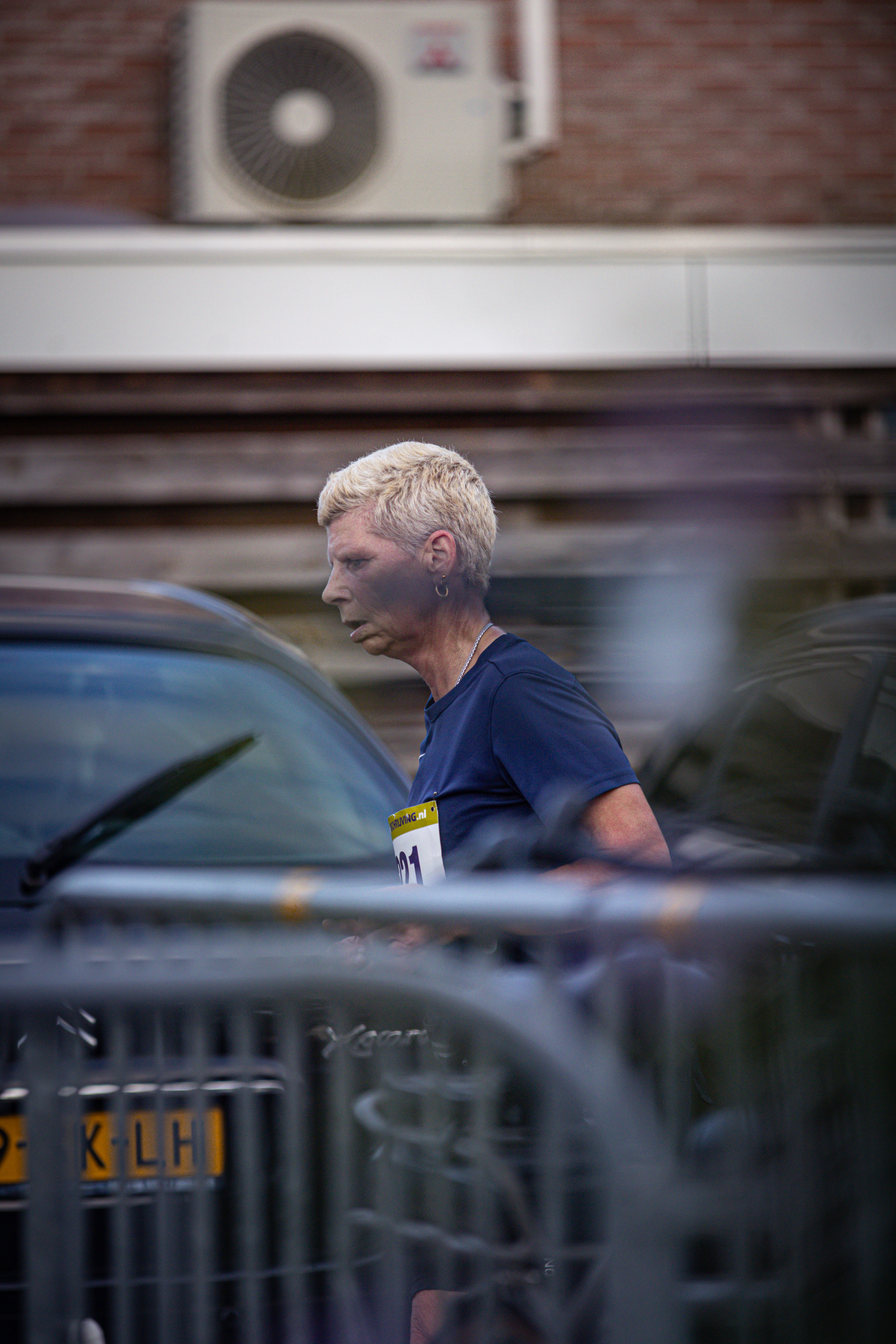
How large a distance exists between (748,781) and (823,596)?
3305mm

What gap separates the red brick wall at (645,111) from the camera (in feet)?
19.8

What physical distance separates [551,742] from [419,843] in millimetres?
280

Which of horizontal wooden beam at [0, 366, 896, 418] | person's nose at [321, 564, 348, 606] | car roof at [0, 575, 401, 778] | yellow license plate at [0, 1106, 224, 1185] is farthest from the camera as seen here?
horizontal wooden beam at [0, 366, 896, 418]

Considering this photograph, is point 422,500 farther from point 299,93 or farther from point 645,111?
point 645,111

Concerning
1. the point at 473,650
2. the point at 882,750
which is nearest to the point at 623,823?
the point at 473,650

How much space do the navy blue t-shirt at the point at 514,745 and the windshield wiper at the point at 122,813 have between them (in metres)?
0.97

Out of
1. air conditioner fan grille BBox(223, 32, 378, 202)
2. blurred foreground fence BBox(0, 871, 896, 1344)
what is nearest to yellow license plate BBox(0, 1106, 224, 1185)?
blurred foreground fence BBox(0, 871, 896, 1344)

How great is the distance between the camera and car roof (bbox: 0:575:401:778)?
2.79m

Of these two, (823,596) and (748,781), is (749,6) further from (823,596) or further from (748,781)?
(748,781)

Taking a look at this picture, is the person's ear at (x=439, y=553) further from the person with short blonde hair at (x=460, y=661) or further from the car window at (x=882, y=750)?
the car window at (x=882, y=750)

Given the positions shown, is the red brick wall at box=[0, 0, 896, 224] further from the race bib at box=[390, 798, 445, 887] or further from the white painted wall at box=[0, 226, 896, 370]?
the race bib at box=[390, 798, 445, 887]

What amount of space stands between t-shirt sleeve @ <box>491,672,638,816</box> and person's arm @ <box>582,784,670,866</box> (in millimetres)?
14

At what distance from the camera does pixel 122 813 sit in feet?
8.24

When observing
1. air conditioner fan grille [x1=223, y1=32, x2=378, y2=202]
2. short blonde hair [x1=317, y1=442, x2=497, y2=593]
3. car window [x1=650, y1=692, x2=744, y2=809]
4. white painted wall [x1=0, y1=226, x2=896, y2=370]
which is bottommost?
car window [x1=650, y1=692, x2=744, y2=809]
